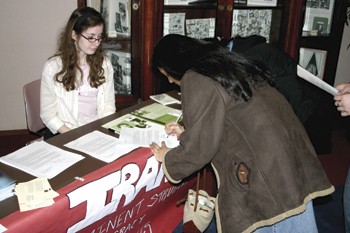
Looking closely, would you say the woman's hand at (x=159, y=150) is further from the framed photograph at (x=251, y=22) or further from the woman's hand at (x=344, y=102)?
the framed photograph at (x=251, y=22)

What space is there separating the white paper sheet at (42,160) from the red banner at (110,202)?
0.43 feet

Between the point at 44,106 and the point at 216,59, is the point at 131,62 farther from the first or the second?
the point at 216,59

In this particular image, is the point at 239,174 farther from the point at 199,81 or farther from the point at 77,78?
the point at 77,78

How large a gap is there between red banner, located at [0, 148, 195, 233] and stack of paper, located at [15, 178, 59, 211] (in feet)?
0.07

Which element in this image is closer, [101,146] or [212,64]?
[212,64]

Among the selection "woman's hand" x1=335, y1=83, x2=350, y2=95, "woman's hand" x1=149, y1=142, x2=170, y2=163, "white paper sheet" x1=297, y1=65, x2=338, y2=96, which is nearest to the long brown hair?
"woman's hand" x1=149, y1=142, x2=170, y2=163

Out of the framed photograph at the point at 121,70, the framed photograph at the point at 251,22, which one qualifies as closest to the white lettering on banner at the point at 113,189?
the framed photograph at the point at 121,70

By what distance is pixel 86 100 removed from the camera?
227 cm

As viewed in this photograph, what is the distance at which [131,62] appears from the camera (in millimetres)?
3031

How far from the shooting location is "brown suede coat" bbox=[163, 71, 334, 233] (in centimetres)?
127

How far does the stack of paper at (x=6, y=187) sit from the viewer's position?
4.29 ft

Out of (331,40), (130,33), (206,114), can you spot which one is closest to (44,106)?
(130,33)

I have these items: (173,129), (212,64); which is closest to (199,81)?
(212,64)

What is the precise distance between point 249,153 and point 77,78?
4.24ft
